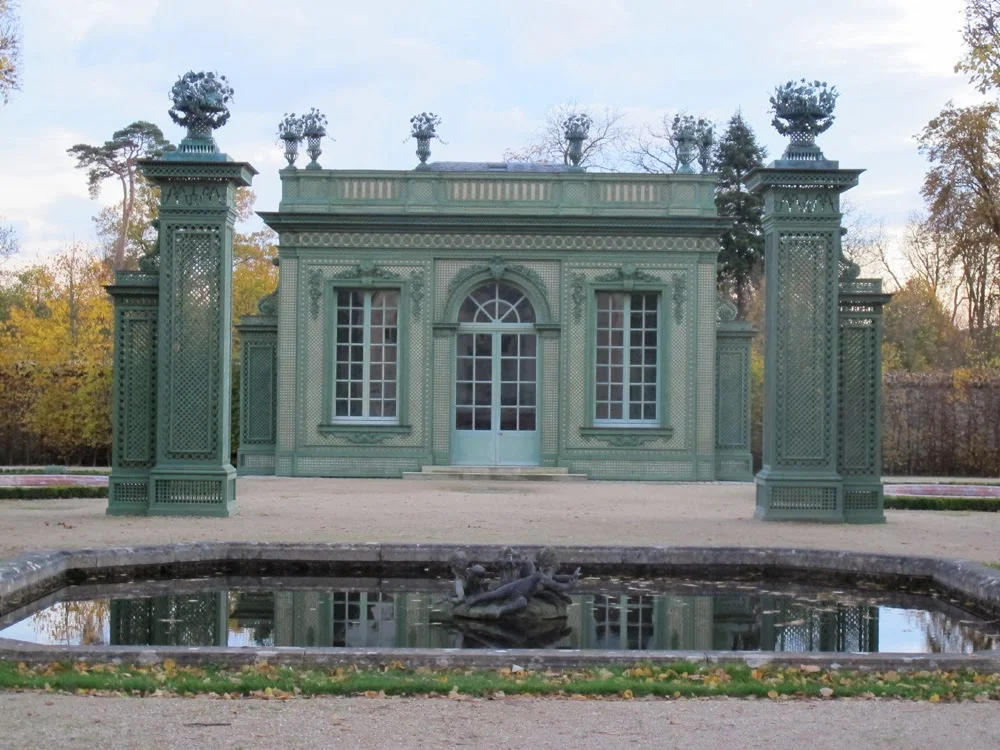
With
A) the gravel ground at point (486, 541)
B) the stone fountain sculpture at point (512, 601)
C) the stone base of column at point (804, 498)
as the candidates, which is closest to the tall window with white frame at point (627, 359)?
the gravel ground at point (486, 541)

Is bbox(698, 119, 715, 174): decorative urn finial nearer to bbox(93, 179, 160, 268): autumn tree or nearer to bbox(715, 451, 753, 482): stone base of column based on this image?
bbox(715, 451, 753, 482): stone base of column

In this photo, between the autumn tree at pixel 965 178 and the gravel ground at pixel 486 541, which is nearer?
the gravel ground at pixel 486 541

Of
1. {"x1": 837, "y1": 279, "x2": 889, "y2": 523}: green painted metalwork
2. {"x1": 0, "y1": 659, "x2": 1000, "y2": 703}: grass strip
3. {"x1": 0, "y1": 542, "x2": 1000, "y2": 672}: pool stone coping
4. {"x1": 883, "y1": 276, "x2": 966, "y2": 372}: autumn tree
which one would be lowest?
{"x1": 0, "y1": 659, "x2": 1000, "y2": 703}: grass strip

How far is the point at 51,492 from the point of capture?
55.3 feet

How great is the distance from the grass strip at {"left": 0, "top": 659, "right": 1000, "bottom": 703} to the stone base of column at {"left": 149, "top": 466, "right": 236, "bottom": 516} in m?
7.54

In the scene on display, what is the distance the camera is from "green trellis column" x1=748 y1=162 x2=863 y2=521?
46.8 ft

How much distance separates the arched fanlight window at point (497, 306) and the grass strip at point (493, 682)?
15848 millimetres

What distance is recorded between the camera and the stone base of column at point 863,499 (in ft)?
47.1

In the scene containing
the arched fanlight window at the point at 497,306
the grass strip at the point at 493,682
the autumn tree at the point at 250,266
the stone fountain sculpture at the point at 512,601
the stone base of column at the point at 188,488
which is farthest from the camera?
the autumn tree at the point at 250,266

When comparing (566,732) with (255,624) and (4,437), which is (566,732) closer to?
(255,624)

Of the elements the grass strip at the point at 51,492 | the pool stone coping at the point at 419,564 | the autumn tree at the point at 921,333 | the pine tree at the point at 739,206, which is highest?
the pine tree at the point at 739,206

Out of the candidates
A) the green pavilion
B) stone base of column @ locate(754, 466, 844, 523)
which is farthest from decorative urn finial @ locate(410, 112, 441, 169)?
stone base of column @ locate(754, 466, 844, 523)

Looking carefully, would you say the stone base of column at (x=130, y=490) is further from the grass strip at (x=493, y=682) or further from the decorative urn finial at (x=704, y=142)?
the decorative urn finial at (x=704, y=142)

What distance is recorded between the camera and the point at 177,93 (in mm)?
14492
